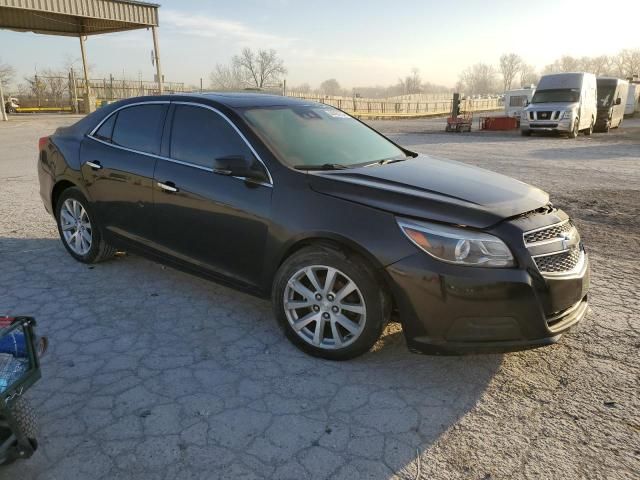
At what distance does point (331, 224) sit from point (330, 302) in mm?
497

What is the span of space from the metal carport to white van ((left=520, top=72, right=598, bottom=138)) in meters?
17.2

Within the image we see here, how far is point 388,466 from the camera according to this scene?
229 cm

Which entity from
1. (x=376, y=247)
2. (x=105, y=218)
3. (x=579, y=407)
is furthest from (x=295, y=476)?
(x=105, y=218)

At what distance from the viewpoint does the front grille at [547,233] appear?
279 cm

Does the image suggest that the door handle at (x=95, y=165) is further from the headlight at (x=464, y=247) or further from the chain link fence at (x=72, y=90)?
the chain link fence at (x=72, y=90)

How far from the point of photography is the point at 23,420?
2.15m

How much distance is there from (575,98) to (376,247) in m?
21.5

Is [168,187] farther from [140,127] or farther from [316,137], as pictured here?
[316,137]

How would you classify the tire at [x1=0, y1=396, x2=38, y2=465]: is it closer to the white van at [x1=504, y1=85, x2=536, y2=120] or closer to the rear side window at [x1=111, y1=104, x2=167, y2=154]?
the rear side window at [x1=111, y1=104, x2=167, y2=154]

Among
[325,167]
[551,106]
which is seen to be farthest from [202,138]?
[551,106]

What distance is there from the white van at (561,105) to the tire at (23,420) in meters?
22.1

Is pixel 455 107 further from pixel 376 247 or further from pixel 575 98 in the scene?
pixel 376 247

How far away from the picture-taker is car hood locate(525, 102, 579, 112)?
2030cm

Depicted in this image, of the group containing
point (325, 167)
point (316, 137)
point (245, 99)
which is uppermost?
point (245, 99)
